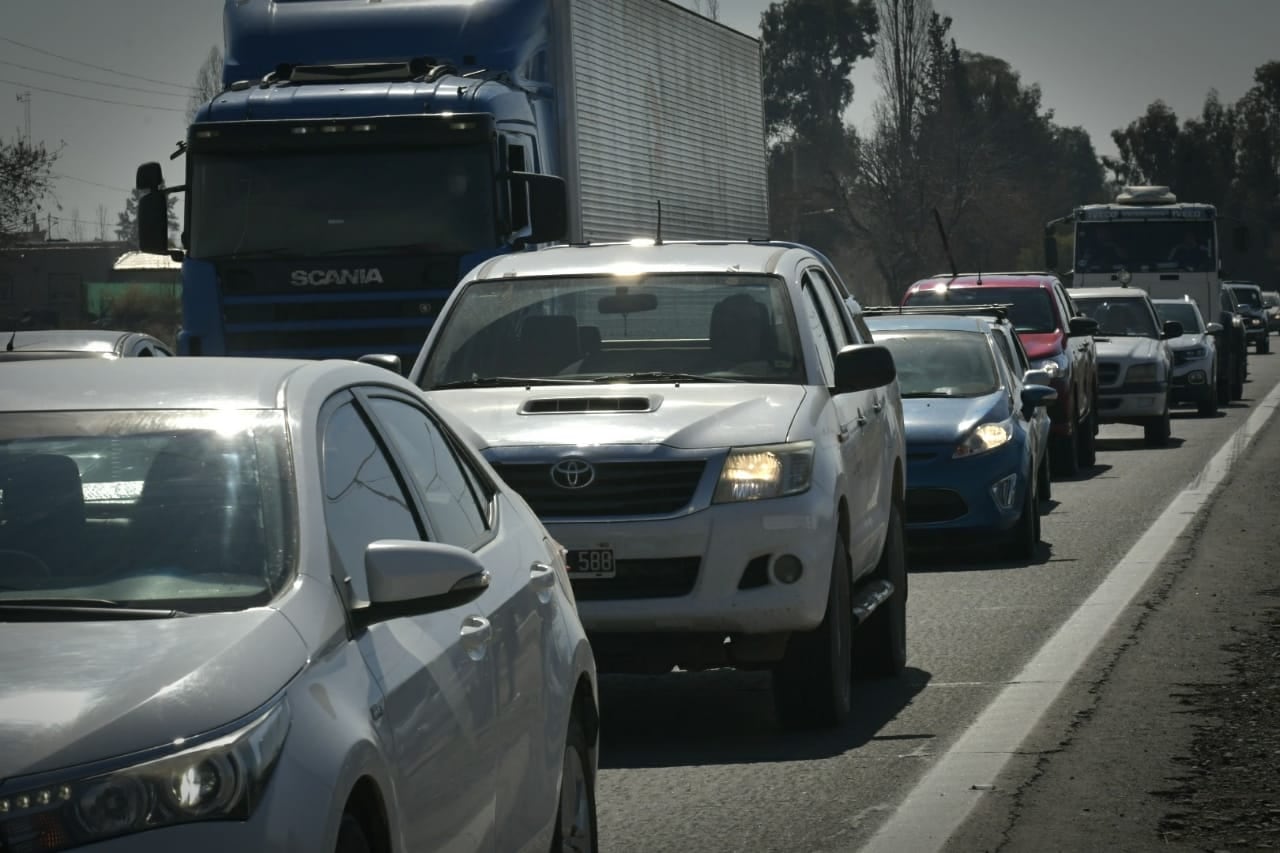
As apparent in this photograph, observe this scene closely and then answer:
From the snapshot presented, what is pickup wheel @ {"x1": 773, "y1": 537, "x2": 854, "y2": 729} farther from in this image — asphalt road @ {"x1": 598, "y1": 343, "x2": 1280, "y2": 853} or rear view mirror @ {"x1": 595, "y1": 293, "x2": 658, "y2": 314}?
rear view mirror @ {"x1": 595, "y1": 293, "x2": 658, "y2": 314}

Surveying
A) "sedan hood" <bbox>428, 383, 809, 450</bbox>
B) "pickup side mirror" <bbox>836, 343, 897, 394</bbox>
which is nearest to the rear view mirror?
"sedan hood" <bbox>428, 383, 809, 450</bbox>

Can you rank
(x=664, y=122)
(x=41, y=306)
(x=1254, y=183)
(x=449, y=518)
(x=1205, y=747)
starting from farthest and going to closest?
(x=1254, y=183) → (x=41, y=306) → (x=664, y=122) → (x=1205, y=747) → (x=449, y=518)

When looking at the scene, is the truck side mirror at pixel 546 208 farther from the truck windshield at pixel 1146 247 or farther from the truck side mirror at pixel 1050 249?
the truck windshield at pixel 1146 247

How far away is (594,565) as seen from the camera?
887 centimetres

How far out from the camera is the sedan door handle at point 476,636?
477cm

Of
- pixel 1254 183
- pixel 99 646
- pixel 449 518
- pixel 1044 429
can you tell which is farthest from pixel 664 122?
pixel 1254 183

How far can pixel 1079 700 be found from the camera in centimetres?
952

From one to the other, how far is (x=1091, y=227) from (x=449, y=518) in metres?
37.8

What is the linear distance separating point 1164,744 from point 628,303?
3135 millimetres

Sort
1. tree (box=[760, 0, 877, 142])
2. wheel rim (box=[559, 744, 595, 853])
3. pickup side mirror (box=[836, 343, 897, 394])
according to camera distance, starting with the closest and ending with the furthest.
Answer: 1. wheel rim (box=[559, 744, 595, 853])
2. pickup side mirror (box=[836, 343, 897, 394])
3. tree (box=[760, 0, 877, 142])

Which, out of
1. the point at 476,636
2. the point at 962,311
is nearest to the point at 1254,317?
the point at 962,311

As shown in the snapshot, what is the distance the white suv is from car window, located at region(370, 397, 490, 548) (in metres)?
3.18

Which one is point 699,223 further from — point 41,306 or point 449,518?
point 41,306

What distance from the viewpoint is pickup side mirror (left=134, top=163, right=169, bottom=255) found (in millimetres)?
18016
